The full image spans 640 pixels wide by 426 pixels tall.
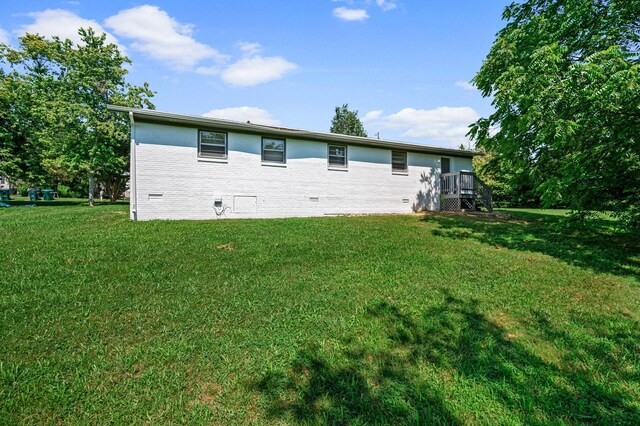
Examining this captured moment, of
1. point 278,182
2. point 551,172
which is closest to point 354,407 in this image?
point 551,172

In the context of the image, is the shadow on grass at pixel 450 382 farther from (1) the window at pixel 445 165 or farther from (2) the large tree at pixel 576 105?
(1) the window at pixel 445 165

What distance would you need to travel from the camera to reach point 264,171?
1116 cm

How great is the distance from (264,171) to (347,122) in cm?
3426

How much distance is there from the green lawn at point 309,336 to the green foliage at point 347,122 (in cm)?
3889

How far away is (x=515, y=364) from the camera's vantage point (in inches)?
113

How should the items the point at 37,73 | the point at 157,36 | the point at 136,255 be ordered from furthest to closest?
the point at 37,73
the point at 157,36
the point at 136,255

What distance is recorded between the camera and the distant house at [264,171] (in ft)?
31.4

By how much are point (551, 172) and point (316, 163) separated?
7.67 metres

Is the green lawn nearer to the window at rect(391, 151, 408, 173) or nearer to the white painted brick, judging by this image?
the white painted brick

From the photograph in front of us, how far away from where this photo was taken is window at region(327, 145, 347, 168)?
A: 12.4 metres

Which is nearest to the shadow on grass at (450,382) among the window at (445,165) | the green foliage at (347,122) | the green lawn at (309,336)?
the green lawn at (309,336)

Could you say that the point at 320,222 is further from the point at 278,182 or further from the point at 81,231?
the point at 81,231

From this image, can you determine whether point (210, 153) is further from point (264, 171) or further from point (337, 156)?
point (337, 156)

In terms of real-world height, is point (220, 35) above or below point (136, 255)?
above
